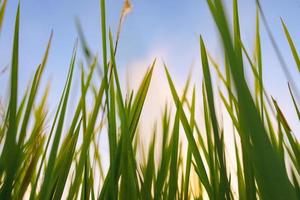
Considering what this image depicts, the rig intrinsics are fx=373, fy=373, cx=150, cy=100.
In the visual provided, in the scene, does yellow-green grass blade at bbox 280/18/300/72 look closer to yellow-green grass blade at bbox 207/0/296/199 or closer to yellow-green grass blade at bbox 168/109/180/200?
yellow-green grass blade at bbox 168/109/180/200

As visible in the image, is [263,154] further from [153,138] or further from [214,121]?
[153,138]

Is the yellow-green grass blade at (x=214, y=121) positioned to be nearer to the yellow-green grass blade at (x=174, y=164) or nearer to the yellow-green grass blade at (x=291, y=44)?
the yellow-green grass blade at (x=174, y=164)

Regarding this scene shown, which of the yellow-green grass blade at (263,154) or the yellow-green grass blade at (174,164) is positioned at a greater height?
the yellow-green grass blade at (174,164)

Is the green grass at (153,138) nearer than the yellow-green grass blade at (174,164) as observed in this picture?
Yes

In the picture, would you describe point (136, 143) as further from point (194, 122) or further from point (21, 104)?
point (21, 104)

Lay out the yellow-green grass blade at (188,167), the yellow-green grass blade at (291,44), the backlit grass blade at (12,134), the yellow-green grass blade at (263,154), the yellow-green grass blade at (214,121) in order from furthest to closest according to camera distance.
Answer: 1. the yellow-green grass blade at (188,167)
2. the yellow-green grass blade at (291,44)
3. the backlit grass blade at (12,134)
4. the yellow-green grass blade at (214,121)
5. the yellow-green grass blade at (263,154)

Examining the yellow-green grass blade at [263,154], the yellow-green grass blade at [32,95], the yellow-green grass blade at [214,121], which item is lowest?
the yellow-green grass blade at [263,154]

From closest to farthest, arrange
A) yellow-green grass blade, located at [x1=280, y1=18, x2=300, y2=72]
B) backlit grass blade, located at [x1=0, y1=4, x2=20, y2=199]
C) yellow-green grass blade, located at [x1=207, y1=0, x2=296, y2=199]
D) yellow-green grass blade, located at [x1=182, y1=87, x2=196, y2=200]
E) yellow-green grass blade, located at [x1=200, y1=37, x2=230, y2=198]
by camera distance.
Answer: yellow-green grass blade, located at [x1=207, y1=0, x2=296, y2=199] < yellow-green grass blade, located at [x1=200, y1=37, x2=230, y2=198] < backlit grass blade, located at [x1=0, y1=4, x2=20, y2=199] < yellow-green grass blade, located at [x1=280, y1=18, x2=300, y2=72] < yellow-green grass blade, located at [x1=182, y1=87, x2=196, y2=200]

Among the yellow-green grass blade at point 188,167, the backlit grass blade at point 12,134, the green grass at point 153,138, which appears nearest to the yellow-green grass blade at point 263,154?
the green grass at point 153,138

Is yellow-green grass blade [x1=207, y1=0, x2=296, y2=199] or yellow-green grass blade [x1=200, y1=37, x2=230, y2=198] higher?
yellow-green grass blade [x1=200, y1=37, x2=230, y2=198]

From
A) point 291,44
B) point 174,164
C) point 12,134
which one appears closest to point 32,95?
point 12,134

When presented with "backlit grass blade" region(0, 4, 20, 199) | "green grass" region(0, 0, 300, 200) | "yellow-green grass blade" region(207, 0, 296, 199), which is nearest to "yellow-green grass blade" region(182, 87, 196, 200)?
"green grass" region(0, 0, 300, 200)

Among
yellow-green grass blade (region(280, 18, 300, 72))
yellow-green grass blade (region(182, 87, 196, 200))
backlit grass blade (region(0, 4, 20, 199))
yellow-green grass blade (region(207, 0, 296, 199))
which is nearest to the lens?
yellow-green grass blade (region(207, 0, 296, 199))

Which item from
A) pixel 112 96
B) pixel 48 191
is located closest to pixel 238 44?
pixel 112 96
